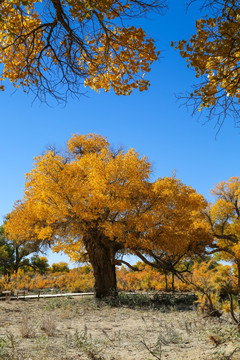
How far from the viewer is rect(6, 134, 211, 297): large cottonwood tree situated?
44.2 ft

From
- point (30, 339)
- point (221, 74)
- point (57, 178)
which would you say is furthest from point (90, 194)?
point (221, 74)

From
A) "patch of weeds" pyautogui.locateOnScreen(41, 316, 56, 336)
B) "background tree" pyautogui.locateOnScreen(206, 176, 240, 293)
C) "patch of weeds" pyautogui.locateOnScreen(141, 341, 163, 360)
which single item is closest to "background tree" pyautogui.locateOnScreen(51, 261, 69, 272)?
"background tree" pyautogui.locateOnScreen(206, 176, 240, 293)

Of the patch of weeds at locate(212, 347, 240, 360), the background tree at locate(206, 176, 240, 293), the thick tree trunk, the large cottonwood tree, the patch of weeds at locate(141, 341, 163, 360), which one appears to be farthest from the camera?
the background tree at locate(206, 176, 240, 293)

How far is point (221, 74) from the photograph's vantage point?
5246mm

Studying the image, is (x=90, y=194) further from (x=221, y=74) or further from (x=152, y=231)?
(x=221, y=74)

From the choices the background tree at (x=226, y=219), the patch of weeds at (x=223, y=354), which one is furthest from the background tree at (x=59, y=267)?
the patch of weeds at (x=223, y=354)

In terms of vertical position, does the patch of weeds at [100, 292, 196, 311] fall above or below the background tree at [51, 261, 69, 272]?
below

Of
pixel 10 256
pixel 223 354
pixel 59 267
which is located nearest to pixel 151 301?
pixel 223 354

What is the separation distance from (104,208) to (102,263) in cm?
315

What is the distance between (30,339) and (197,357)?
3333 millimetres

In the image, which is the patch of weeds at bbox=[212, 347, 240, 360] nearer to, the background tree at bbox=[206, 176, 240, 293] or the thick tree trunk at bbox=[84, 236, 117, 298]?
the thick tree trunk at bbox=[84, 236, 117, 298]

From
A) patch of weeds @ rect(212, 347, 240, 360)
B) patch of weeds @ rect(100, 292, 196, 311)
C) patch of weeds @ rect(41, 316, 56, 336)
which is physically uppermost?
patch of weeds @ rect(212, 347, 240, 360)

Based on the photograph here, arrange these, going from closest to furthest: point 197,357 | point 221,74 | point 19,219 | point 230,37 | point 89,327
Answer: point 197,357, point 230,37, point 221,74, point 89,327, point 19,219

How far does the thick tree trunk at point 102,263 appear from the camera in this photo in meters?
15.7
